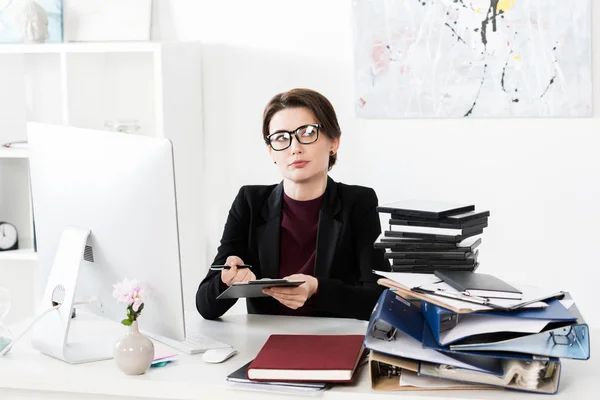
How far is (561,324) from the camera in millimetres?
1508

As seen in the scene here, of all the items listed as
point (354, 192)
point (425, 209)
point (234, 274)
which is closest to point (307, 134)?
point (354, 192)

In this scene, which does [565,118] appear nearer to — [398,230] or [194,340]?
[398,230]

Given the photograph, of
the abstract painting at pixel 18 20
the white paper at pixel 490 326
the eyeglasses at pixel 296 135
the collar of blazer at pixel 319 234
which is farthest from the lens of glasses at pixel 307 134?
the abstract painting at pixel 18 20

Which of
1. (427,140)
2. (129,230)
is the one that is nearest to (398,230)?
(129,230)

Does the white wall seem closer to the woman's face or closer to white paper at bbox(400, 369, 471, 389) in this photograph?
the woman's face

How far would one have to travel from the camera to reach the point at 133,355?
1.64m

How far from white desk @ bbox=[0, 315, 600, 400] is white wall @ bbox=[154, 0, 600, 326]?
1.71 metres

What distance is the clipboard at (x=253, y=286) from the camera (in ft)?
5.90

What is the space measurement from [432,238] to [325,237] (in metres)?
0.58

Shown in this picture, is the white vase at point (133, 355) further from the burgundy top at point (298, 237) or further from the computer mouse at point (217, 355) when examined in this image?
the burgundy top at point (298, 237)

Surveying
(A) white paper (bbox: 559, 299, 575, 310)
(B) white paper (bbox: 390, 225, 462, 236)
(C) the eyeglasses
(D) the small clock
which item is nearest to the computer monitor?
(B) white paper (bbox: 390, 225, 462, 236)

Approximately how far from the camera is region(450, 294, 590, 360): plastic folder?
4.89ft

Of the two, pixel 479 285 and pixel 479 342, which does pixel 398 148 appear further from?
pixel 479 342

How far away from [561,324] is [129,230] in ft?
2.93
